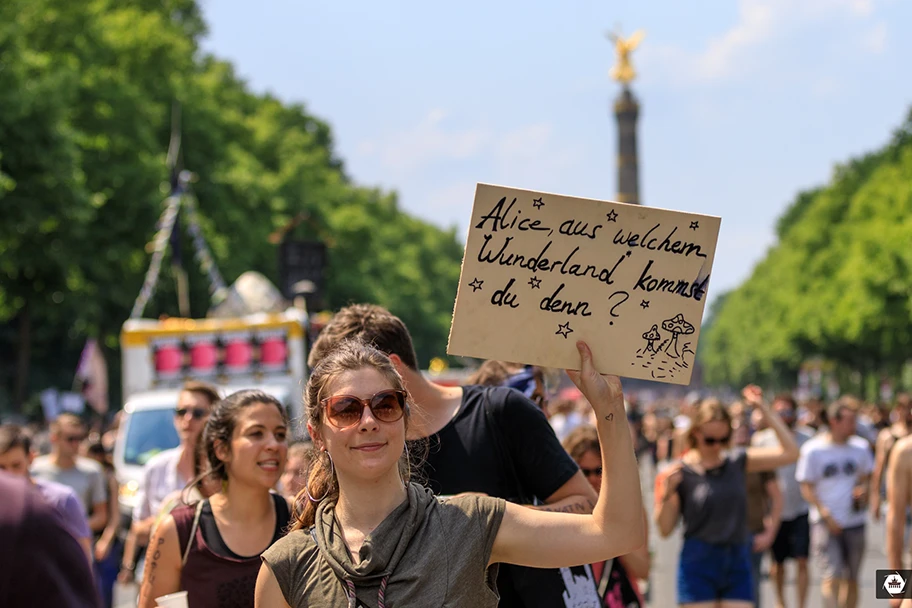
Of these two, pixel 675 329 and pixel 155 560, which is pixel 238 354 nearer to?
pixel 155 560

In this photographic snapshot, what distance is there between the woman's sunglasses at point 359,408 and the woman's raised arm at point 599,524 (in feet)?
1.08

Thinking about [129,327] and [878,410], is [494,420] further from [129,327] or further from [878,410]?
[878,410]

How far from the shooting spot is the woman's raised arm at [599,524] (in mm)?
3146

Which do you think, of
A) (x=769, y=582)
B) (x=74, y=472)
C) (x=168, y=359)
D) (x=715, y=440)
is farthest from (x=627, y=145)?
(x=715, y=440)

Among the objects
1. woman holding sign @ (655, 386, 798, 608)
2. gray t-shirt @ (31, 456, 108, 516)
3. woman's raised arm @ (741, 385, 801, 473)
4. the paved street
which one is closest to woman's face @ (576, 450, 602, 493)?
woman's raised arm @ (741, 385, 801, 473)

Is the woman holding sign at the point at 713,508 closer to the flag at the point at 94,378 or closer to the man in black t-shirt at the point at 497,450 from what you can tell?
the man in black t-shirt at the point at 497,450

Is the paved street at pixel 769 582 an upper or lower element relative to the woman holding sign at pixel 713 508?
lower

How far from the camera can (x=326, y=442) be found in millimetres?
3283

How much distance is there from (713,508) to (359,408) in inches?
203

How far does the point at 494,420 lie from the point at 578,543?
1139mm

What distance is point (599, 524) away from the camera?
316cm

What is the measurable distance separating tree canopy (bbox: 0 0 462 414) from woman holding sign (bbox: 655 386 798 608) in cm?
1892

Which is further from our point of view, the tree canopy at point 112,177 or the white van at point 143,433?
the tree canopy at point 112,177

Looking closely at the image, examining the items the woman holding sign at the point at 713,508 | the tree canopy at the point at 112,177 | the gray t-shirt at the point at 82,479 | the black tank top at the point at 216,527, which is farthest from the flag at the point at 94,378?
the black tank top at the point at 216,527
